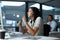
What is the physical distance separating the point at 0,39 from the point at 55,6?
5.77 m

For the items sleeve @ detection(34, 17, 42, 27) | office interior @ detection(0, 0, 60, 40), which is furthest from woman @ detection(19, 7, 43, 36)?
office interior @ detection(0, 0, 60, 40)

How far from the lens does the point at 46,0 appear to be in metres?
7.22

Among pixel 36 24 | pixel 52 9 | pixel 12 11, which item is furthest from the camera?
pixel 52 9

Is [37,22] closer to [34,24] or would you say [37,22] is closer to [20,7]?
[34,24]

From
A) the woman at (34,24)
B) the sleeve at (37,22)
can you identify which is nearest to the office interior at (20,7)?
the woman at (34,24)

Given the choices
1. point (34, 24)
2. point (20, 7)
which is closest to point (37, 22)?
point (34, 24)

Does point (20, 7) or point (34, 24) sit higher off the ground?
point (20, 7)

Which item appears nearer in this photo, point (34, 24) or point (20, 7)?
point (34, 24)

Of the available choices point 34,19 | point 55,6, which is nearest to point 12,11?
point 55,6

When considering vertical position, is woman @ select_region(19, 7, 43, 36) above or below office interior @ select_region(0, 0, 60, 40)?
below

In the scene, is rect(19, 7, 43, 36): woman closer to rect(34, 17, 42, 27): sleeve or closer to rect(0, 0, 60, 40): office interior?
rect(34, 17, 42, 27): sleeve

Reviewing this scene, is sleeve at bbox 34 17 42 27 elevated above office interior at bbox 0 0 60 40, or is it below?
below

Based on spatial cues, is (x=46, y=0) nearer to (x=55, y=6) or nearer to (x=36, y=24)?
(x=55, y=6)

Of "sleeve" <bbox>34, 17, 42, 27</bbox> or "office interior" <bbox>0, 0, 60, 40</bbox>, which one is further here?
"office interior" <bbox>0, 0, 60, 40</bbox>
